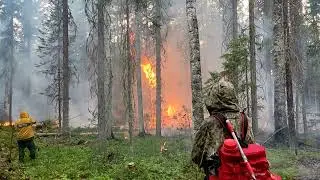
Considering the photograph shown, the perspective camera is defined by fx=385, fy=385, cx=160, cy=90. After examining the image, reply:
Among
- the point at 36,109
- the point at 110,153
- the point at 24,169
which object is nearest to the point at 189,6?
the point at 110,153

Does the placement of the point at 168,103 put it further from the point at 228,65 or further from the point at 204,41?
the point at 228,65

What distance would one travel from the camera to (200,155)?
4.76 meters

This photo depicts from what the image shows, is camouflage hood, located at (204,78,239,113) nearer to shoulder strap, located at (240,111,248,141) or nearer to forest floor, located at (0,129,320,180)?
shoulder strap, located at (240,111,248,141)

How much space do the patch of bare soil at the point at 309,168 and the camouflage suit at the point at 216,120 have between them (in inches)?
266

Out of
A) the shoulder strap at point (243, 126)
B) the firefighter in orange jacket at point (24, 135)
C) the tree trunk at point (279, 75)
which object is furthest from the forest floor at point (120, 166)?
the shoulder strap at point (243, 126)

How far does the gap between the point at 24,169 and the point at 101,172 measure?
106 inches

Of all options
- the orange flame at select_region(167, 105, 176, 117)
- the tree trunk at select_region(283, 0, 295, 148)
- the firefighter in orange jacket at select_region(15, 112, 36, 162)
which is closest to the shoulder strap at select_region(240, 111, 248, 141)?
the firefighter in orange jacket at select_region(15, 112, 36, 162)

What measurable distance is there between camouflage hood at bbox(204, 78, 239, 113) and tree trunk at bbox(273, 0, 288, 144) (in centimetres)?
1205

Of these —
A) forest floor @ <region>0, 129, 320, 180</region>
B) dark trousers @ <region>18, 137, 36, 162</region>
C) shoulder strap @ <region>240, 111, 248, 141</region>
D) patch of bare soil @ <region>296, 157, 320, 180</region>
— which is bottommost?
patch of bare soil @ <region>296, 157, 320, 180</region>

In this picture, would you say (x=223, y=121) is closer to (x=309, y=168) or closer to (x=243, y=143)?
(x=243, y=143)

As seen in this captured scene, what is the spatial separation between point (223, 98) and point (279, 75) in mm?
14519

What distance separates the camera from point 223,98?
4.62 metres

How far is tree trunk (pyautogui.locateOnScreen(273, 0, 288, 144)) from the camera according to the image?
→ 1698cm

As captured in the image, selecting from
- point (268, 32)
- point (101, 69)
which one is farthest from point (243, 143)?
point (268, 32)
